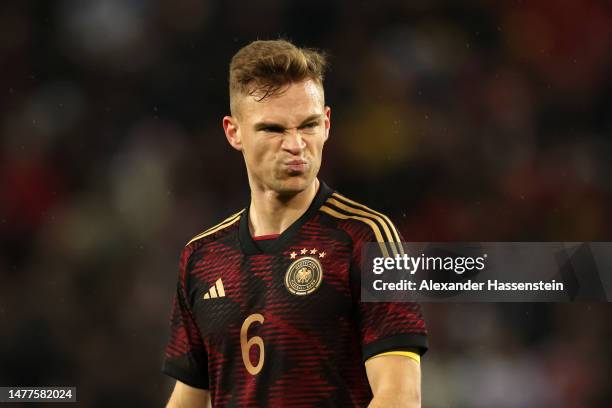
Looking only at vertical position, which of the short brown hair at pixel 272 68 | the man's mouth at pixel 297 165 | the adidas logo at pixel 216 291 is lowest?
the adidas logo at pixel 216 291

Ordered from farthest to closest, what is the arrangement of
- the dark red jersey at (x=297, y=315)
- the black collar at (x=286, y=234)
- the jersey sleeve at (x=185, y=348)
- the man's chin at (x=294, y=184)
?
the jersey sleeve at (x=185, y=348), the black collar at (x=286, y=234), the man's chin at (x=294, y=184), the dark red jersey at (x=297, y=315)

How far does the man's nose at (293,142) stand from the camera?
309 cm

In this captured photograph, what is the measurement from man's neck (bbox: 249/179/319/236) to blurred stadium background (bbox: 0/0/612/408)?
2656 mm

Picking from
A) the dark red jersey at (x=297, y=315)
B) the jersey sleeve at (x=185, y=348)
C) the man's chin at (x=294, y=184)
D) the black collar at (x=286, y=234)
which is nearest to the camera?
the dark red jersey at (x=297, y=315)

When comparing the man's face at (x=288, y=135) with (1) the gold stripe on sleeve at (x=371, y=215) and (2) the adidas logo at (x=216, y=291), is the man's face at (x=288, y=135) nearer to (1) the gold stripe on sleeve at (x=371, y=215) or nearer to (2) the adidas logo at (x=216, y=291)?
(1) the gold stripe on sleeve at (x=371, y=215)

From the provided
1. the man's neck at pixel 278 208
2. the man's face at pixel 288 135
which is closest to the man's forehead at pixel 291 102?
the man's face at pixel 288 135

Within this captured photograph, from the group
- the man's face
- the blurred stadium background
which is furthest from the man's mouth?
the blurred stadium background

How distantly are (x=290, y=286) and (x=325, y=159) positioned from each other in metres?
3.12

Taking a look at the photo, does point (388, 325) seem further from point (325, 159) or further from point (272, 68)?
point (325, 159)

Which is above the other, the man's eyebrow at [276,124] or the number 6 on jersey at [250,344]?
the man's eyebrow at [276,124]

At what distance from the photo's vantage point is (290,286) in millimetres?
3148

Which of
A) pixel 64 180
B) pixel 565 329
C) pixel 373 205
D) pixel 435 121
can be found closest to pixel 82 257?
pixel 64 180

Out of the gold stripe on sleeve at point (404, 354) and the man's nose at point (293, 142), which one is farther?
the man's nose at point (293, 142)

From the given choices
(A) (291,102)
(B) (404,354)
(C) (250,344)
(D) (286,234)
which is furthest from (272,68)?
(B) (404,354)
